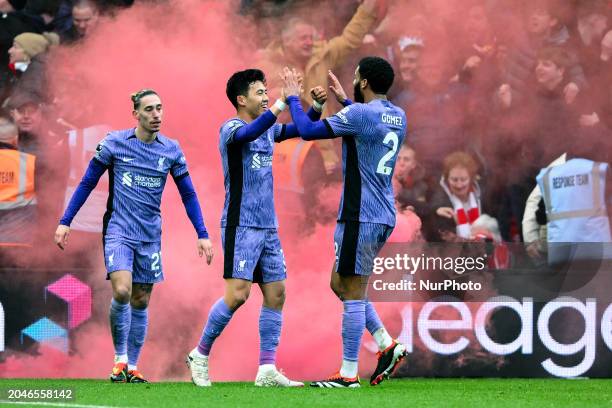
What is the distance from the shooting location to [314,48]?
37.0ft

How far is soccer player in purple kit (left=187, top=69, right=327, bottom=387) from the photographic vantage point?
8.94m

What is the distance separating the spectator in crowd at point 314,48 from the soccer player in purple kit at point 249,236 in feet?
7.08

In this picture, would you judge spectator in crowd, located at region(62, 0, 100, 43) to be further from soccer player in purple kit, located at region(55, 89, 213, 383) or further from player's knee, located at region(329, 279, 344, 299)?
player's knee, located at region(329, 279, 344, 299)

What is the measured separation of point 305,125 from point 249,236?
88 centimetres

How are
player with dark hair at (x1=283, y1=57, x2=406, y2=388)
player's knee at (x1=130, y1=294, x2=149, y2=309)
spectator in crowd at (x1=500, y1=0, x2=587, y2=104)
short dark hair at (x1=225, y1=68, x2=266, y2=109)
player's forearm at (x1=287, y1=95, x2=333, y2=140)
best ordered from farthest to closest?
spectator in crowd at (x1=500, y1=0, x2=587, y2=104)
player's knee at (x1=130, y1=294, x2=149, y2=309)
short dark hair at (x1=225, y1=68, x2=266, y2=109)
player with dark hair at (x1=283, y1=57, x2=406, y2=388)
player's forearm at (x1=287, y1=95, x2=333, y2=140)

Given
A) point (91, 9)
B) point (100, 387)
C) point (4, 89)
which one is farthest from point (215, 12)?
point (100, 387)

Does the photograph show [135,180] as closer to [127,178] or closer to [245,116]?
[127,178]

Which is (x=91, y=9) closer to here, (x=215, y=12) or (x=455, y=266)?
(x=215, y=12)

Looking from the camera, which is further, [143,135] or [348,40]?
[348,40]

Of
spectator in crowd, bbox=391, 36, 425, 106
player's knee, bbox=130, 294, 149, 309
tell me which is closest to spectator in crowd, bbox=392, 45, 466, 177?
spectator in crowd, bbox=391, 36, 425, 106

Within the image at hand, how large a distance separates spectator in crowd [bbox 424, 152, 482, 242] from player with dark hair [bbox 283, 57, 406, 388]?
2.43 m

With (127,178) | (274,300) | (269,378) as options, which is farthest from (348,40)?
(269,378)

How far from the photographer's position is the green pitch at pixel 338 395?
25.9 feet

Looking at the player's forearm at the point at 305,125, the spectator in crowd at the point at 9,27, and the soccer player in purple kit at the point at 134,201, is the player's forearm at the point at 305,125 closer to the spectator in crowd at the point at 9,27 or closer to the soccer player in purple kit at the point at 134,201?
the soccer player in purple kit at the point at 134,201
